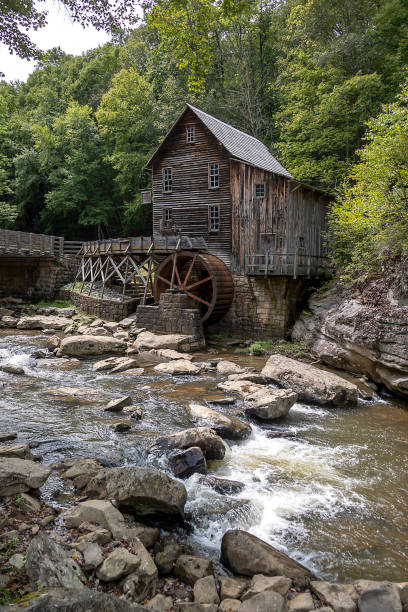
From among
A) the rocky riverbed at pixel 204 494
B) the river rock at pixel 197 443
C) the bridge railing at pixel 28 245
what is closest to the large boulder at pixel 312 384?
the rocky riverbed at pixel 204 494

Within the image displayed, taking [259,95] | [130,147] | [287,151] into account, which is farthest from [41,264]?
[259,95]

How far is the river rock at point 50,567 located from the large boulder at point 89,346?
913 cm

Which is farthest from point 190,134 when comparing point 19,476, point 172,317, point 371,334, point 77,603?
point 77,603

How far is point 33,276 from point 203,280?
12196 millimetres

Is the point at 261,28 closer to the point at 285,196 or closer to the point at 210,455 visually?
the point at 285,196

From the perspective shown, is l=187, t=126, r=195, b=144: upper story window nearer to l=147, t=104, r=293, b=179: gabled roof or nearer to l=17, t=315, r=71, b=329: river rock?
l=147, t=104, r=293, b=179: gabled roof

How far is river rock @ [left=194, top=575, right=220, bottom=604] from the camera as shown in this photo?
3.23 m

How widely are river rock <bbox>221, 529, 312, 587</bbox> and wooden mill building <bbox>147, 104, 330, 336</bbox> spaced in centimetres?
1033

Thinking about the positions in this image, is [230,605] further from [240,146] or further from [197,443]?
[240,146]

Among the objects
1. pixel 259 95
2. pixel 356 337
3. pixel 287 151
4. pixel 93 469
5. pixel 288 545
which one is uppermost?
pixel 259 95

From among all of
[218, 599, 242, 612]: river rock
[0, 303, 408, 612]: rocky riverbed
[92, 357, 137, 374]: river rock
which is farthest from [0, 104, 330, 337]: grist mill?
[218, 599, 242, 612]: river rock

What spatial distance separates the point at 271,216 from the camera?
1494 centimetres

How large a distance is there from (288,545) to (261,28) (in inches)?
1144

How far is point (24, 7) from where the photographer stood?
16.0 ft
